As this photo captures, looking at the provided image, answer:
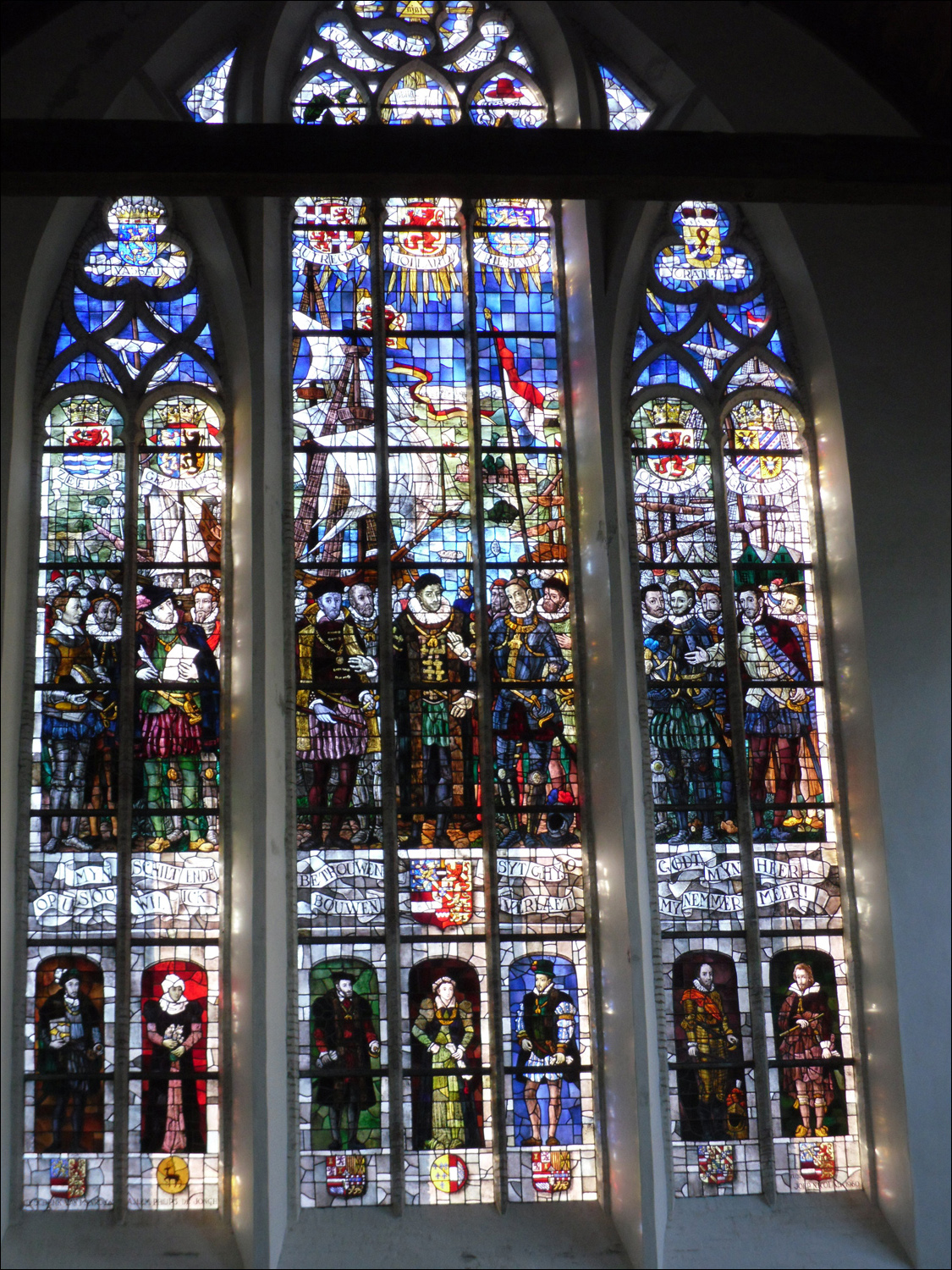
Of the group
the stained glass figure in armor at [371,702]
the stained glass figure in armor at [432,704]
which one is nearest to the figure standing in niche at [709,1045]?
the stained glass figure in armor at [432,704]

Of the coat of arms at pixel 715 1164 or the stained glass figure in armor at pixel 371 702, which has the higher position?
the stained glass figure in armor at pixel 371 702

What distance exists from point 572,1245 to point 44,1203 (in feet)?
8.11

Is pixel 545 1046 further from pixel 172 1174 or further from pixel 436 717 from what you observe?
pixel 172 1174

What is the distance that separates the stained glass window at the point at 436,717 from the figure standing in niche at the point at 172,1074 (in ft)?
1.76

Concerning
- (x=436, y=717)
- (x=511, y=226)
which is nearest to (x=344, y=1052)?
(x=436, y=717)

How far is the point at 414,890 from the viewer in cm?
702

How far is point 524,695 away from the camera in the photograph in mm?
7340

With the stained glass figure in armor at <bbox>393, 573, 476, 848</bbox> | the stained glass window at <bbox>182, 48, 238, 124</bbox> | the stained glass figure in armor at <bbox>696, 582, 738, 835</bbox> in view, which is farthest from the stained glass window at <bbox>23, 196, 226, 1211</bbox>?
the stained glass figure in armor at <bbox>696, 582, 738, 835</bbox>

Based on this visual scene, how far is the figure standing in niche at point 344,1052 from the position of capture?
6742 millimetres

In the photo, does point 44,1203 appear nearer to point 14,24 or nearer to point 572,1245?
point 572,1245

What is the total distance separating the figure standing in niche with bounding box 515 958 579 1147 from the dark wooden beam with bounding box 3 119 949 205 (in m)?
3.74

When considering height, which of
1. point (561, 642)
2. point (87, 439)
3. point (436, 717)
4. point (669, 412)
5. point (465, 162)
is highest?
point (465, 162)

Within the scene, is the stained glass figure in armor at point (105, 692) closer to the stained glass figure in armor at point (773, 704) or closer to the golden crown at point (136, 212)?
the golden crown at point (136, 212)

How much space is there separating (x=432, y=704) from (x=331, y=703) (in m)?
0.52
